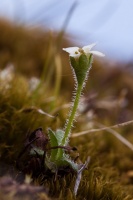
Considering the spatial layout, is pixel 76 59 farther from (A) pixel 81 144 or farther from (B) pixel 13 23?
(B) pixel 13 23

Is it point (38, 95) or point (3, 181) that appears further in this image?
point (38, 95)

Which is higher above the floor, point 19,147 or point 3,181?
point 19,147

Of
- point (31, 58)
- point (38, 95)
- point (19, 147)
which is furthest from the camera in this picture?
point (31, 58)

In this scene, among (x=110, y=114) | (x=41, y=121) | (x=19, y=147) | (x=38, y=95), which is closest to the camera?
(x=19, y=147)

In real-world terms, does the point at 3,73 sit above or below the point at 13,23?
below

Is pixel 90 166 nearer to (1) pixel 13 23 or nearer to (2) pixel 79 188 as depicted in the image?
(2) pixel 79 188

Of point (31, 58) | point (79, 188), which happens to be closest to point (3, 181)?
point (79, 188)

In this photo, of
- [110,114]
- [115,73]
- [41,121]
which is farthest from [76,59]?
[115,73]

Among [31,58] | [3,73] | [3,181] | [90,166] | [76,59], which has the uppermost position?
[31,58]

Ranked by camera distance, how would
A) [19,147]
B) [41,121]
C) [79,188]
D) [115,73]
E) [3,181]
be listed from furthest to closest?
[115,73] < [41,121] < [19,147] < [79,188] < [3,181]
